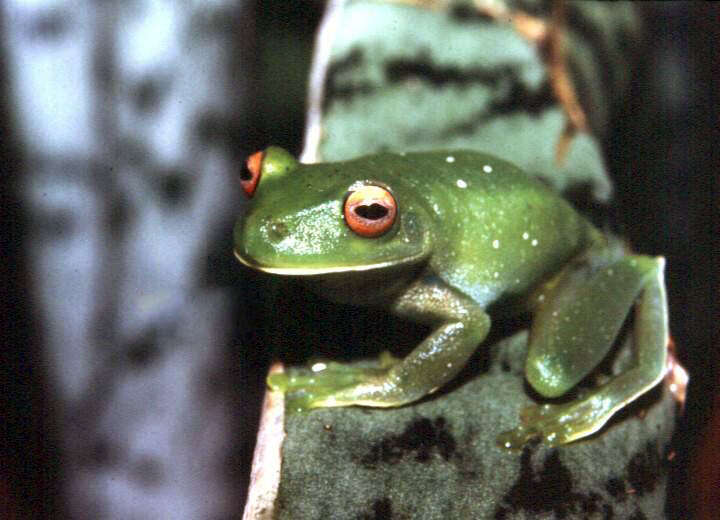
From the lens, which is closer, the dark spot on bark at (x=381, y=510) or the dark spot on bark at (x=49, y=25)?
the dark spot on bark at (x=381, y=510)

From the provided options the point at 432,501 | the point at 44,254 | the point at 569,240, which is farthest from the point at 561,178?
the point at 44,254

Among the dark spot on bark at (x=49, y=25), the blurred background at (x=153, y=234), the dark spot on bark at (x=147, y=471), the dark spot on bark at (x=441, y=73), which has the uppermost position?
the dark spot on bark at (x=49, y=25)

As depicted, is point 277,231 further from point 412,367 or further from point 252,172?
point 412,367

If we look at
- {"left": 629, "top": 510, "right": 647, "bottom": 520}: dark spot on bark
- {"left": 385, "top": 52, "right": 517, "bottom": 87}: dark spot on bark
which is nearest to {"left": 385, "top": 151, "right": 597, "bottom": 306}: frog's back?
{"left": 385, "top": 52, "right": 517, "bottom": 87}: dark spot on bark

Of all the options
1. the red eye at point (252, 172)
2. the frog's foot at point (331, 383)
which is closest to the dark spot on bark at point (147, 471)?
the frog's foot at point (331, 383)

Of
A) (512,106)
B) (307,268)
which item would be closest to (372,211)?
(307,268)

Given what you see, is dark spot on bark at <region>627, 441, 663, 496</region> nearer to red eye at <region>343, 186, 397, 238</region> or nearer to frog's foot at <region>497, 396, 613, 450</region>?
frog's foot at <region>497, 396, 613, 450</region>

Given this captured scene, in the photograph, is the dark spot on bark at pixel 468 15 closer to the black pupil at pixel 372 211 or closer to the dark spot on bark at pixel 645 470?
the black pupil at pixel 372 211
